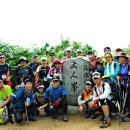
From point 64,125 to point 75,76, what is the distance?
2280 mm

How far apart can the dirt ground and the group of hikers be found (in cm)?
18

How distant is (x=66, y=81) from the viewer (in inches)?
424

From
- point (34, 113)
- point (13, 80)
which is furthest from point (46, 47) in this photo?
point (34, 113)

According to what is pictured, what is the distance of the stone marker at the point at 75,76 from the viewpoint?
10703 millimetres

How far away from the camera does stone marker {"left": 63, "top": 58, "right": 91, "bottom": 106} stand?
10.7m

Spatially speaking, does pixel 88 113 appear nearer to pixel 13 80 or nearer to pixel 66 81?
pixel 66 81

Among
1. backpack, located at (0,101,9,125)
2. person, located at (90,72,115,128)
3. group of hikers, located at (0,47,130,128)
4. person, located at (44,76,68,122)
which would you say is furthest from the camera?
person, located at (44,76,68,122)

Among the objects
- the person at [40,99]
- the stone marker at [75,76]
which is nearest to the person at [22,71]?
the person at [40,99]

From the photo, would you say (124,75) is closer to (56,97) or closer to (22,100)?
(56,97)

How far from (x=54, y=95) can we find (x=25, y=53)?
7946 millimetres

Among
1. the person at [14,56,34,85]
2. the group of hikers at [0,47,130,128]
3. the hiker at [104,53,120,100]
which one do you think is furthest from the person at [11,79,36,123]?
the hiker at [104,53,120,100]

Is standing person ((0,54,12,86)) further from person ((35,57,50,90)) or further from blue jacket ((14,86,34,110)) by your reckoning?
blue jacket ((14,86,34,110))

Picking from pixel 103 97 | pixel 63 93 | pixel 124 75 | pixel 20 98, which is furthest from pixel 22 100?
pixel 124 75

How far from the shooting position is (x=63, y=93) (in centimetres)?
959
